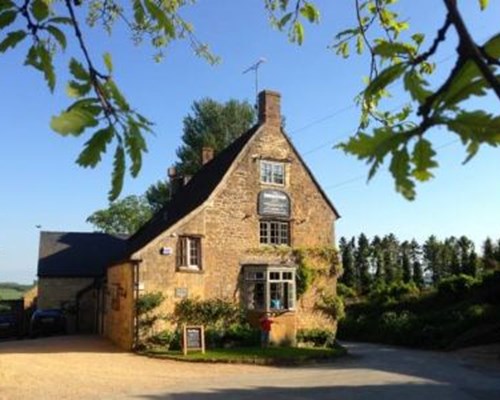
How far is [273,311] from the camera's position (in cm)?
2658

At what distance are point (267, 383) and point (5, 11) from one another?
50.9 ft

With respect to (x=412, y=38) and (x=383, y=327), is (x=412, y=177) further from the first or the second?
(x=383, y=327)

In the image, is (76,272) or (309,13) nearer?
(309,13)

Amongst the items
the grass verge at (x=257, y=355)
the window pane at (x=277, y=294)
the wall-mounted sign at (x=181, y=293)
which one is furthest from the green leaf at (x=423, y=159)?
the window pane at (x=277, y=294)

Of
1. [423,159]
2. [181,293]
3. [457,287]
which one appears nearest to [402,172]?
[423,159]

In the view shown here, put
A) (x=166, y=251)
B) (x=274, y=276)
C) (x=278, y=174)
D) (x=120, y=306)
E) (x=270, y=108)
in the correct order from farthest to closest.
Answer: (x=270, y=108), (x=278, y=174), (x=274, y=276), (x=120, y=306), (x=166, y=251)

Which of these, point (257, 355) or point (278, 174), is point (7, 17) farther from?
point (278, 174)

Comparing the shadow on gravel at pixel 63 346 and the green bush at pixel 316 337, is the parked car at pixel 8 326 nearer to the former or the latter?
the shadow on gravel at pixel 63 346

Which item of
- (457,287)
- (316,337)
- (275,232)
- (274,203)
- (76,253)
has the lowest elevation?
(316,337)

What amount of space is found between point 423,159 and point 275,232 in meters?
26.9

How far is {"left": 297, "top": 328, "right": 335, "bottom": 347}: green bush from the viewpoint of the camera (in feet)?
90.6

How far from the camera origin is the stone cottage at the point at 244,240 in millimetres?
25484

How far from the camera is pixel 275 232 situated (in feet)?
93.3

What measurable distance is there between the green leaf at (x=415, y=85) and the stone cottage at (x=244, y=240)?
77.7 feet
